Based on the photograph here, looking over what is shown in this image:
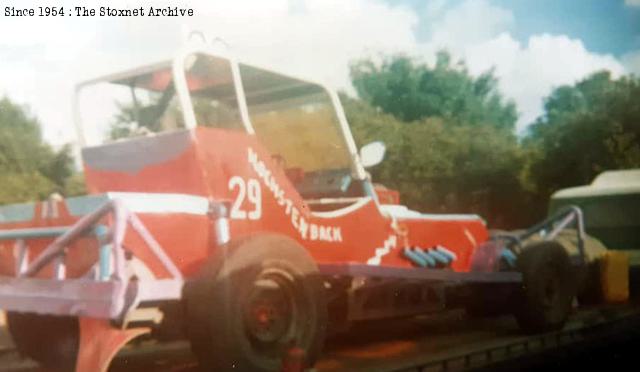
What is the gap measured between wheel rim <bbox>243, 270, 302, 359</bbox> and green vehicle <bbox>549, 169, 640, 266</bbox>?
3859mm

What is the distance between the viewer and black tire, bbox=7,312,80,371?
2.97 meters

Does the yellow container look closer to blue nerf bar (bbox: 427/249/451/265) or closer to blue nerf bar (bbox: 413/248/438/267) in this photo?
blue nerf bar (bbox: 427/249/451/265)

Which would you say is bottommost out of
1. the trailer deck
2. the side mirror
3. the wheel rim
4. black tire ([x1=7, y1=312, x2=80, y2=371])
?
the trailer deck

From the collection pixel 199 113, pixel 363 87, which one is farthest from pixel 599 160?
pixel 199 113

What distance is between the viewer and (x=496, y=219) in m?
6.64

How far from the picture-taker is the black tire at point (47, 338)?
297 cm

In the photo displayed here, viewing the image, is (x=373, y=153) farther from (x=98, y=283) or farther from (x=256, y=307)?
(x=98, y=283)

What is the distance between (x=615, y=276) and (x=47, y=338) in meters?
3.96

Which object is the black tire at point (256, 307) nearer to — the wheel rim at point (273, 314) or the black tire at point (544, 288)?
the wheel rim at point (273, 314)

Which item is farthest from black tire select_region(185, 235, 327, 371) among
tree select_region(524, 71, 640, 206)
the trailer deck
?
tree select_region(524, 71, 640, 206)

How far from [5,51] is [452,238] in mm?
2375

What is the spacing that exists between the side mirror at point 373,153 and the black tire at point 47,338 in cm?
148

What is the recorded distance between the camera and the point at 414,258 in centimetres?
333

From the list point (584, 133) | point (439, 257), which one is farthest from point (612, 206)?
point (439, 257)
